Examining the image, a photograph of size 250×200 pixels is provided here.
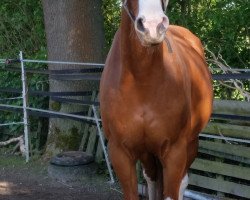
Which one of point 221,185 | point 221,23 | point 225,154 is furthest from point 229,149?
point 221,23

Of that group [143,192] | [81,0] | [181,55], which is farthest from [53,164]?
[181,55]

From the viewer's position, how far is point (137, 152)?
11.7 ft

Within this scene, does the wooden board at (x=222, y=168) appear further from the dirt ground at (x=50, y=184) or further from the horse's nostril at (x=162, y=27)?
the horse's nostril at (x=162, y=27)

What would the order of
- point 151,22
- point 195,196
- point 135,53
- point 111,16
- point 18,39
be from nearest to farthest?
point 151,22 < point 135,53 < point 195,196 < point 111,16 < point 18,39

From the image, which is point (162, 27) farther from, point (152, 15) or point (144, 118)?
point (144, 118)

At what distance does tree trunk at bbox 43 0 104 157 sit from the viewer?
7.79m

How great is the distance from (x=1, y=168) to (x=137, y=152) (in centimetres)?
458

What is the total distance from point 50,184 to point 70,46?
6.92ft

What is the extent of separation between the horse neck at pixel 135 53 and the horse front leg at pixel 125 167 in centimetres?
52

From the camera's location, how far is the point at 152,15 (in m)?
2.82

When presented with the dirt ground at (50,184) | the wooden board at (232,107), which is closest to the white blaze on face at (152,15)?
the wooden board at (232,107)

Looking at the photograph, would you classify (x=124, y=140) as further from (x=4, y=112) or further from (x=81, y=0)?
(x=4, y=112)

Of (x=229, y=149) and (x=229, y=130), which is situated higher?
(x=229, y=130)

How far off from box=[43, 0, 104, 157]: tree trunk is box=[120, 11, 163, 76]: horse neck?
4.47 m
